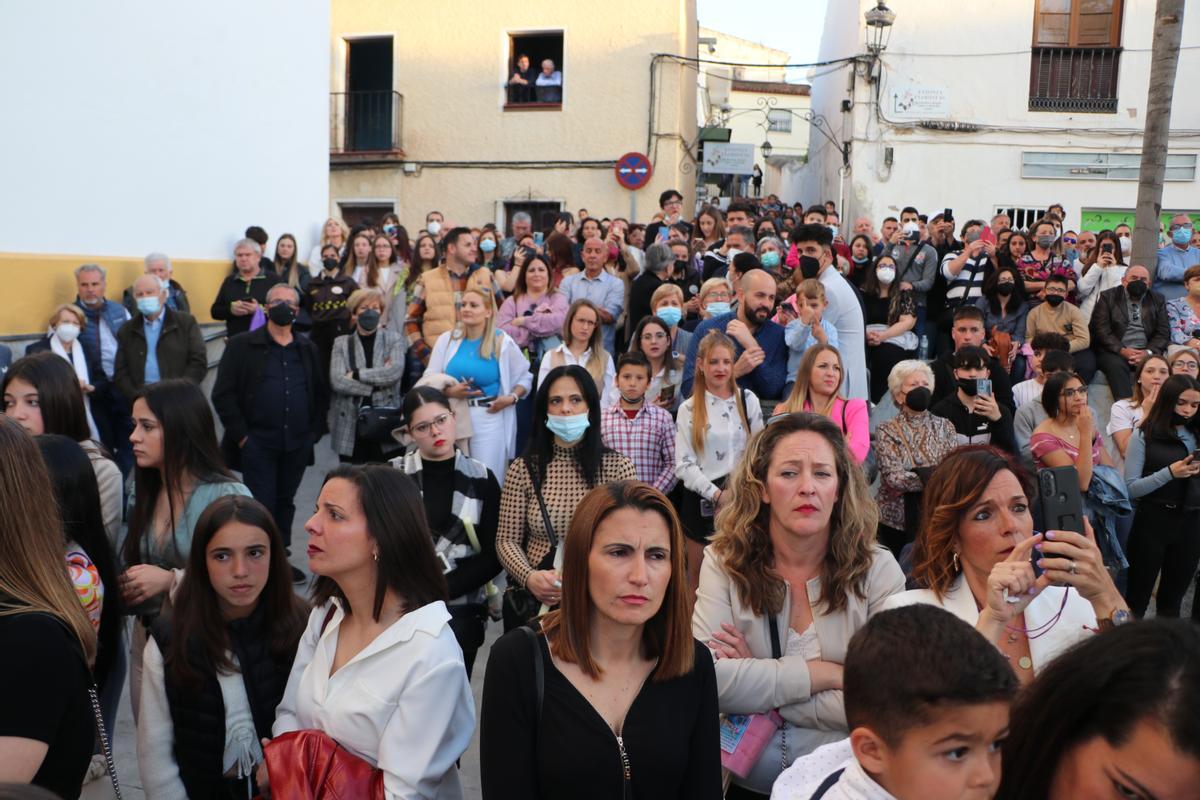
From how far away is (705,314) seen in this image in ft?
27.2

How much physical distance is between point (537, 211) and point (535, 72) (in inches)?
111

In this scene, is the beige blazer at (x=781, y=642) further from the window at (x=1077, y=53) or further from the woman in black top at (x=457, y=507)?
the window at (x=1077, y=53)

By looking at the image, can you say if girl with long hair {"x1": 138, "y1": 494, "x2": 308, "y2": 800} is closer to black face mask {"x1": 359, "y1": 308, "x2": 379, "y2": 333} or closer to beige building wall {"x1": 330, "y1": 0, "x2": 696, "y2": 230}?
black face mask {"x1": 359, "y1": 308, "x2": 379, "y2": 333}

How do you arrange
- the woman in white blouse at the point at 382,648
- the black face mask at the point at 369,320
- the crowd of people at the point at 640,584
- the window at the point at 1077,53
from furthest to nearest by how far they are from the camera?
the window at the point at 1077,53, the black face mask at the point at 369,320, the woman in white blouse at the point at 382,648, the crowd of people at the point at 640,584

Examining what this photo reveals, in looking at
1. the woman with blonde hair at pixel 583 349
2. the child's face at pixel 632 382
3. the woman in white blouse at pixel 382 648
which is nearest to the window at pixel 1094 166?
the woman with blonde hair at pixel 583 349

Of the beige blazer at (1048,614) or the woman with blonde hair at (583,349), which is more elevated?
the woman with blonde hair at (583,349)

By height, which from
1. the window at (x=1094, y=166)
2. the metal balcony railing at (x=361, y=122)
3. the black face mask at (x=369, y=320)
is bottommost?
the black face mask at (x=369, y=320)

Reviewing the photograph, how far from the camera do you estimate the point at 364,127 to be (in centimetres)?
2202

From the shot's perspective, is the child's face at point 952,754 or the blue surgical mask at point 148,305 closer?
the child's face at point 952,754

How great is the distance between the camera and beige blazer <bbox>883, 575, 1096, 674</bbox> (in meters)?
2.99

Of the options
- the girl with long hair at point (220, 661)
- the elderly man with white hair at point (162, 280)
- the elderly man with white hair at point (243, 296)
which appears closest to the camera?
the girl with long hair at point (220, 661)

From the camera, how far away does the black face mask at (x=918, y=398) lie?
6.09 meters

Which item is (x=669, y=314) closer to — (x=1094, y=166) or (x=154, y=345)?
(x=154, y=345)

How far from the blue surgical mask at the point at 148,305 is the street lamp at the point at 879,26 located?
1379 cm
